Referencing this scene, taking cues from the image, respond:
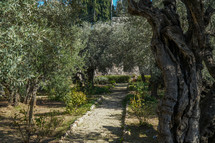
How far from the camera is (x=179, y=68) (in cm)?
439

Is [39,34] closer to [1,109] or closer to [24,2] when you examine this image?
[24,2]

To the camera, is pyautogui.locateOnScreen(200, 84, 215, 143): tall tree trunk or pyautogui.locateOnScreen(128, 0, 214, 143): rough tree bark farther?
pyautogui.locateOnScreen(200, 84, 215, 143): tall tree trunk

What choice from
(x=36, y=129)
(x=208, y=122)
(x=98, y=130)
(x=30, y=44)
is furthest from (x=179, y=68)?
(x=36, y=129)

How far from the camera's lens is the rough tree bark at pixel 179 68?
13.9 ft

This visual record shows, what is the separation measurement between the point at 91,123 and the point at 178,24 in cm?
585

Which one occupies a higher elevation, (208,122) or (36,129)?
(208,122)

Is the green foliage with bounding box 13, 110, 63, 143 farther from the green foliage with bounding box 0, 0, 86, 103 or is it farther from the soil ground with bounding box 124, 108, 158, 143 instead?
the soil ground with bounding box 124, 108, 158, 143

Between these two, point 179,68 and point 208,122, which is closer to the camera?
point 179,68

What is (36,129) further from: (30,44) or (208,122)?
(208,122)

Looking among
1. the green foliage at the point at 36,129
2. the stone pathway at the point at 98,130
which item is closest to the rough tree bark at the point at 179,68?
the stone pathway at the point at 98,130

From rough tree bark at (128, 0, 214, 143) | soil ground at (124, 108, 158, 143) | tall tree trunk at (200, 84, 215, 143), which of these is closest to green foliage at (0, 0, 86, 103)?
rough tree bark at (128, 0, 214, 143)

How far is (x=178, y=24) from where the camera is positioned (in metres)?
4.86

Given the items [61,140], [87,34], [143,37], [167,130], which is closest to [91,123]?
[61,140]

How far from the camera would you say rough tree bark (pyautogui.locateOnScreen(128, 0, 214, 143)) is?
4.25m
